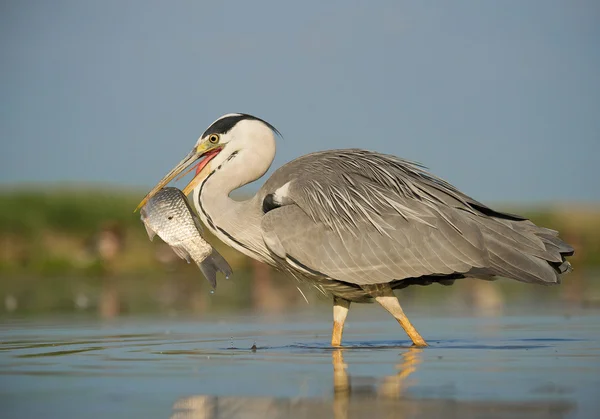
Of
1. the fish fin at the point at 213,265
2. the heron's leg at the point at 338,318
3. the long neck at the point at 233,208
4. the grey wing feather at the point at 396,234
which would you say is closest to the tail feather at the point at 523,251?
the grey wing feather at the point at 396,234

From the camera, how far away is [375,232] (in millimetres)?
9164

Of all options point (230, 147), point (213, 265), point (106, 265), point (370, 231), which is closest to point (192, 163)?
point (230, 147)

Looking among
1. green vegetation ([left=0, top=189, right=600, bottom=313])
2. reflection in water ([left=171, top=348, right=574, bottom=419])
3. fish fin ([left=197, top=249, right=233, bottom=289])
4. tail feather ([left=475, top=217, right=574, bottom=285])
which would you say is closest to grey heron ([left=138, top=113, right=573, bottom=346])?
tail feather ([left=475, top=217, right=574, bottom=285])

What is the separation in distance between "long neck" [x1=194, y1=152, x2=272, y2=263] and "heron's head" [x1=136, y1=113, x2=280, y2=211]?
1.5 inches

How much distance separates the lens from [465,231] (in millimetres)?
8977

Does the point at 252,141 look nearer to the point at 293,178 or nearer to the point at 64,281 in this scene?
the point at 293,178

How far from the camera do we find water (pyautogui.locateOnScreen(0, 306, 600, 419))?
5.60 m

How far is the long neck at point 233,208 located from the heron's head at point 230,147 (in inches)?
1.5

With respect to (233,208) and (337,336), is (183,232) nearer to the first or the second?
(233,208)

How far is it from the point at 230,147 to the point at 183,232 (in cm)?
102

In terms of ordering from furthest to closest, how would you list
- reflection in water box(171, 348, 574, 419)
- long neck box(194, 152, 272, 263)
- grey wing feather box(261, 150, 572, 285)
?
1. long neck box(194, 152, 272, 263)
2. grey wing feather box(261, 150, 572, 285)
3. reflection in water box(171, 348, 574, 419)

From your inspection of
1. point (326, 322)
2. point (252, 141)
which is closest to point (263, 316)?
point (326, 322)

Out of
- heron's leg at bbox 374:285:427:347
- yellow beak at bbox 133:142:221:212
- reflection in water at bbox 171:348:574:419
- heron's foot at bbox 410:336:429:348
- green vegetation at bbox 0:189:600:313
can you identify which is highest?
yellow beak at bbox 133:142:221:212

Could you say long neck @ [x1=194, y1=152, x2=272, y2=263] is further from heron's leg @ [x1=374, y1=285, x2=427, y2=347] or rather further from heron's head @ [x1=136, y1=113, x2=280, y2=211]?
heron's leg @ [x1=374, y1=285, x2=427, y2=347]
